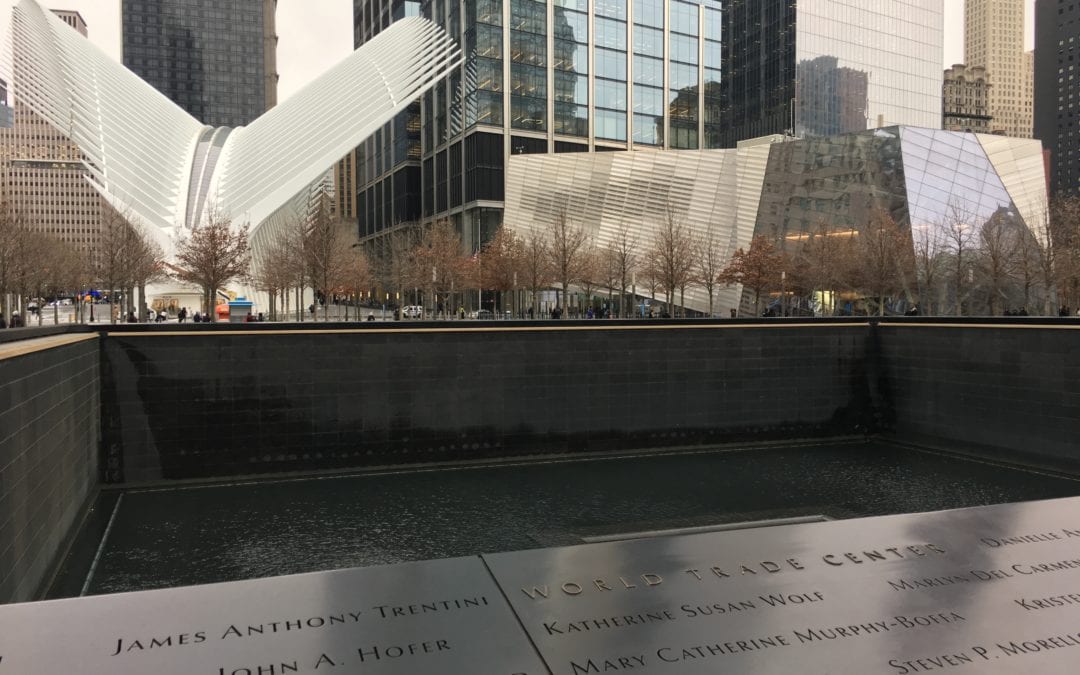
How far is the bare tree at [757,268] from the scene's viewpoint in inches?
1938

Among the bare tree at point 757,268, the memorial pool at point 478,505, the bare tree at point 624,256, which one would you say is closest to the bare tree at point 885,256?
the bare tree at point 757,268

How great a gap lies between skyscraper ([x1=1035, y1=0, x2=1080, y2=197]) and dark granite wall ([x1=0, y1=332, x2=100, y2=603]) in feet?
688

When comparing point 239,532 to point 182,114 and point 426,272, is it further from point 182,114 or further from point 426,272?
point 182,114

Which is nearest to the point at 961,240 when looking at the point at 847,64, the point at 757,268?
the point at 757,268

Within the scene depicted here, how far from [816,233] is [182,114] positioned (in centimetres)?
5570

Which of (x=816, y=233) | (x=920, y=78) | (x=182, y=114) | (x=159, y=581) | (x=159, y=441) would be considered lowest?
(x=159, y=581)

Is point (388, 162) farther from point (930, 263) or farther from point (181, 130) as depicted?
point (930, 263)

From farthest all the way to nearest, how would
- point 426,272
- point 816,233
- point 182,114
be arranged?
point 182,114 < point 426,272 < point 816,233

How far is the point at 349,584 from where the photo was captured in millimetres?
3732

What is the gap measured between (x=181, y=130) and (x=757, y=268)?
48177 mm

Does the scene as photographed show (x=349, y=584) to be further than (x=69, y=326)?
No

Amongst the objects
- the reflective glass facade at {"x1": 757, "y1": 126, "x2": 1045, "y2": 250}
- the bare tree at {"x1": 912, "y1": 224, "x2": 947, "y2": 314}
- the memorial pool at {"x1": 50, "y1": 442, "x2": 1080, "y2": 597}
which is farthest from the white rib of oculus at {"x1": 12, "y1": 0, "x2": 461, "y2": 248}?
the memorial pool at {"x1": 50, "y1": 442, "x2": 1080, "y2": 597}

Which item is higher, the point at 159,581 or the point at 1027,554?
the point at 1027,554

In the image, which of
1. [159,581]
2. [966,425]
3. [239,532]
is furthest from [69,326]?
[966,425]
